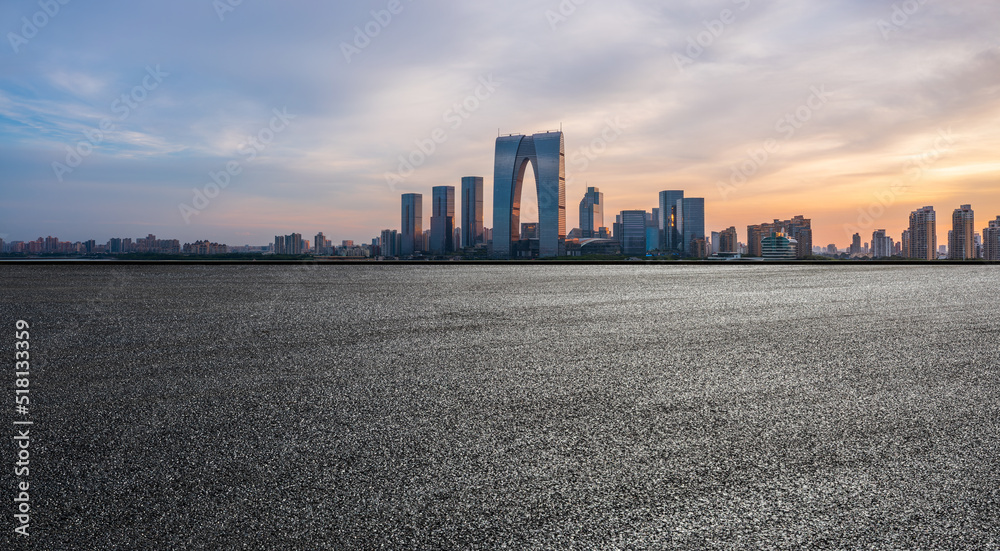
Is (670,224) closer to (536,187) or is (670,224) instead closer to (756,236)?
(536,187)

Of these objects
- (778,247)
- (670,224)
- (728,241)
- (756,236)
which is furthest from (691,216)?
(778,247)

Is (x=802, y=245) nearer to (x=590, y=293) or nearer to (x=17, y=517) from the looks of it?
(x=590, y=293)

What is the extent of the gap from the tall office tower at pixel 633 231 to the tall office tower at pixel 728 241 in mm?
56693

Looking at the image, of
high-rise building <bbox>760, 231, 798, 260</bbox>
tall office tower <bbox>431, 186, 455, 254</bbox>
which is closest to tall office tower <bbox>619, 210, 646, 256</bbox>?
tall office tower <bbox>431, 186, 455, 254</bbox>

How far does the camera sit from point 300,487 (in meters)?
2.70

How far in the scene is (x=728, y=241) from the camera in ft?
307

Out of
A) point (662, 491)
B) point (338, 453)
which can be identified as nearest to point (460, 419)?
Answer: point (338, 453)

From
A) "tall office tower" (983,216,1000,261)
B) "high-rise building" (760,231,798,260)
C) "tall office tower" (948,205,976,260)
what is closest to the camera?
"tall office tower" (983,216,1000,261)

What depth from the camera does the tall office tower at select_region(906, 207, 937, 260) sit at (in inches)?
2776

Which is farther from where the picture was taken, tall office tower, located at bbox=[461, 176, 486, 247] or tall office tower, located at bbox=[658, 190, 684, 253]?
tall office tower, located at bbox=[461, 176, 486, 247]

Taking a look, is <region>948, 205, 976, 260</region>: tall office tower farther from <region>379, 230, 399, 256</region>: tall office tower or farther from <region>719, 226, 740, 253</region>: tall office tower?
<region>379, 230, 399, 256</region>: tall office tower

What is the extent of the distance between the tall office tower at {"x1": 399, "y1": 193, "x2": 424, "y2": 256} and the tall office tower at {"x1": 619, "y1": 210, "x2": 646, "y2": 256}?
59.1 m

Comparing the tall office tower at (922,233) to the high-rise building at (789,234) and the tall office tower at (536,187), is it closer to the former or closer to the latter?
the high-rise building at (789,234)

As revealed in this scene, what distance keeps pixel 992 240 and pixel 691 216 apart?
81368 mm
